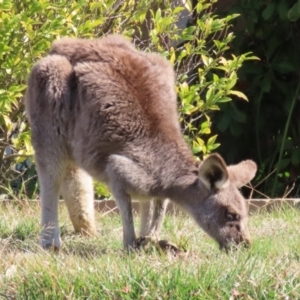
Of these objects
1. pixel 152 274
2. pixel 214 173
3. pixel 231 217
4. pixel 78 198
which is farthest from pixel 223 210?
pixel 78 198

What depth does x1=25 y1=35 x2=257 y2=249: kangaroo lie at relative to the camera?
6133mm

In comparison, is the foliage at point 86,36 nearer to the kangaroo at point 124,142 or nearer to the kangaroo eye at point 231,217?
the kangaroo at point 124,142

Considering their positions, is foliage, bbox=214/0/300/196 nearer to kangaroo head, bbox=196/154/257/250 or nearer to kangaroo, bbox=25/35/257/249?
kangaroo, bbox=25/35/257/249

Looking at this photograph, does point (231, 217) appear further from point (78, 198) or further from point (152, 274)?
point (78, 198)

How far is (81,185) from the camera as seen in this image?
690cm

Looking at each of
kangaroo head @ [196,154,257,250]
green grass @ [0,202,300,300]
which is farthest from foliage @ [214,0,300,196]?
green grass @ [0,202,300,300]

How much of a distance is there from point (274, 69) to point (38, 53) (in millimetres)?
2673

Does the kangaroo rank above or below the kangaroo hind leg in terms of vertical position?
above

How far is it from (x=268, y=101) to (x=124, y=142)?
354 centimetres

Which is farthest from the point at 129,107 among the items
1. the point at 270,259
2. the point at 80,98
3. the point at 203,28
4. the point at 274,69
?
the point at 274,69

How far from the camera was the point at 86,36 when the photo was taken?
7836mm

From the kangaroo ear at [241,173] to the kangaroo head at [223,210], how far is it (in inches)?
3.0

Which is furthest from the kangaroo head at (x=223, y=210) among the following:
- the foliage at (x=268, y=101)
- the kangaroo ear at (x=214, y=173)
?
the foliage at (x=268, y=101)

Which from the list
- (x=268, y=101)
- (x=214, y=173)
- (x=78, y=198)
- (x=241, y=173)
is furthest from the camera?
(x=268, y=101)
